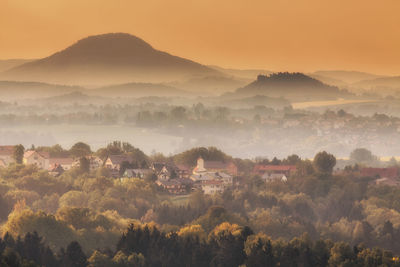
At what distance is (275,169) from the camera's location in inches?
7549

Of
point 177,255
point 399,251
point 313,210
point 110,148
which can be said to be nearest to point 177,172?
point 110,148

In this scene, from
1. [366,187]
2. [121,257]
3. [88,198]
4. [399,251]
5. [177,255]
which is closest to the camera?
[121,257]

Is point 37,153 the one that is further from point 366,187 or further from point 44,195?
point 366,187

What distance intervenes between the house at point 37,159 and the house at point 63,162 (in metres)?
0.92

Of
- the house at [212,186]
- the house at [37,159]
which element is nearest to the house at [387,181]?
the house at [212,186]

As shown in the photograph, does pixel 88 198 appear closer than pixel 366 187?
Yes

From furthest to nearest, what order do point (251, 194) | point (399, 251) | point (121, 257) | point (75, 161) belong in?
point (75, 161) < point (251, 194) < point (399, 251) < point (121, 257)

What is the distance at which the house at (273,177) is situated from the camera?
17700 cm

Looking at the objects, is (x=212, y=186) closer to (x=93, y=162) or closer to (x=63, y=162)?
(x=93, y=162)

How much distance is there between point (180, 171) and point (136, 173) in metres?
11.6

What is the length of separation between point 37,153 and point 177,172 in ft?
105

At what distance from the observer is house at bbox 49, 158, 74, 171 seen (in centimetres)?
18438

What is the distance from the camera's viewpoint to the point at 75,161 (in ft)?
618

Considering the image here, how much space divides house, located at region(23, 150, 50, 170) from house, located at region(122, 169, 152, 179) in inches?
903
